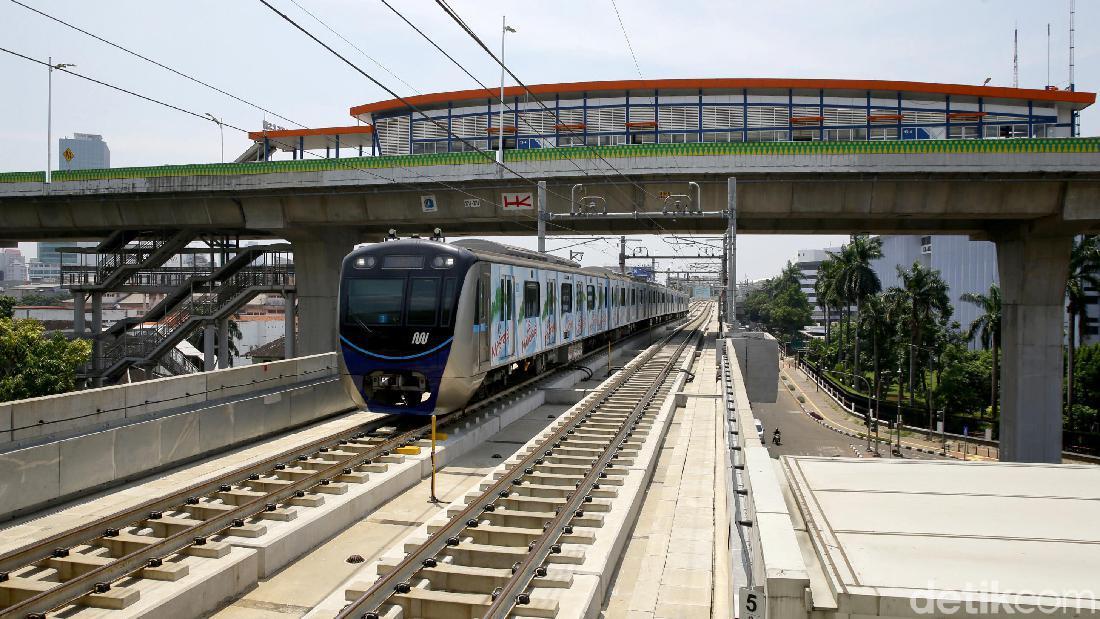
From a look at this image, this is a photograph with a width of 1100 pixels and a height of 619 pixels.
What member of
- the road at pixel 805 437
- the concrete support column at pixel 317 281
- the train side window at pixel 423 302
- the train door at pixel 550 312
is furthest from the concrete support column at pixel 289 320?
the train side window at pixel 423 302

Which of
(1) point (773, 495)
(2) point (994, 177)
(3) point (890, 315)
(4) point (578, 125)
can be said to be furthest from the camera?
(3) point (890, 315)

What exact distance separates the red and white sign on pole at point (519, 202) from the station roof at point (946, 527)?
22479 millimetres

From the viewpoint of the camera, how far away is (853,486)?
4.62 metres

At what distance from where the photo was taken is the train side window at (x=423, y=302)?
497 inches

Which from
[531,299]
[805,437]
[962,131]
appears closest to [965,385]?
[805,437]

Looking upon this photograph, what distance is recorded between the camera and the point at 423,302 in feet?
41.6

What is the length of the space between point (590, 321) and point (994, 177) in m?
12.8

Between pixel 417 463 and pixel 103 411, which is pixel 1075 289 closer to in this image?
pixel 417 463

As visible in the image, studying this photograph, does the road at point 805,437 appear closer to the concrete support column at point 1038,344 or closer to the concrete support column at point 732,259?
the concrete support column at point 1038,344

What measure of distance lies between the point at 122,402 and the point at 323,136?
3900 cm

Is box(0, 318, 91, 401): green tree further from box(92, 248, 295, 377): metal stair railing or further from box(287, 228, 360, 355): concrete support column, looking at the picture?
box(287, 228, 360, 355): concrete support column

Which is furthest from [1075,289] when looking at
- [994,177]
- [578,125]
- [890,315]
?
[578,125]

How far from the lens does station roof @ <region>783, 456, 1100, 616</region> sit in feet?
10.4

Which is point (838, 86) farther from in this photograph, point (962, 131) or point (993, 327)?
point (993, 327)
